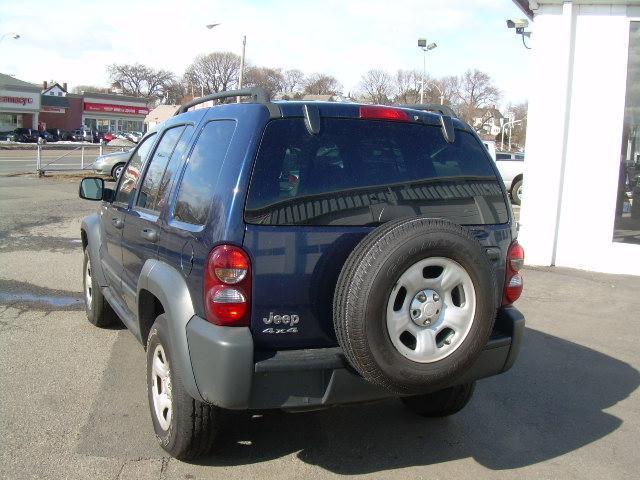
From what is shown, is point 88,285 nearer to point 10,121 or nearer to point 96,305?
point 96,305

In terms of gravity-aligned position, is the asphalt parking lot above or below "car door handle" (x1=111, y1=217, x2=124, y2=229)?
below

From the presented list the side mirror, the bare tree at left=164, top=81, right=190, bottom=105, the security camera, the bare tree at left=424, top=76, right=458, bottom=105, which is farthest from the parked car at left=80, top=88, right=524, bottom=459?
the bare tree at left=164, top=81, right=190, bottom=105

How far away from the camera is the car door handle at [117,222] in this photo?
4.51m

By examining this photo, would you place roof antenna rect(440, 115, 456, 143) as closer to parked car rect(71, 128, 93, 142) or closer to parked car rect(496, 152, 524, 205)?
parked car rect(496, 152, 524, 205)

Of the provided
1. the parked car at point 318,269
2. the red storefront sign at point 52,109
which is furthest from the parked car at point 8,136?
the parked car at point 318,269

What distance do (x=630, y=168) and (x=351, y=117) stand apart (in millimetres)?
7230

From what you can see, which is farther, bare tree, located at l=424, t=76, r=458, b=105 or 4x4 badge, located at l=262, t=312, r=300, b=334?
bare tree, located at l=424, t=76, r=458, b=105

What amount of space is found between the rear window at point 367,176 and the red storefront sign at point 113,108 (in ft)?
245

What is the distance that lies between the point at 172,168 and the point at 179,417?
4.80ft

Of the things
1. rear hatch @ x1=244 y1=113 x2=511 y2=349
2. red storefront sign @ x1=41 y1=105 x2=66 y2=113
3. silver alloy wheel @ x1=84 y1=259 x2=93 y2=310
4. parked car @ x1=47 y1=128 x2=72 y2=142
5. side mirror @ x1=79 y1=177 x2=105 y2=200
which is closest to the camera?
rear hatch @ x1=244 y1=113 x2=511 y2=349

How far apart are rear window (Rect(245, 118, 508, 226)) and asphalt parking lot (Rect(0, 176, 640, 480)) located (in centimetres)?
138

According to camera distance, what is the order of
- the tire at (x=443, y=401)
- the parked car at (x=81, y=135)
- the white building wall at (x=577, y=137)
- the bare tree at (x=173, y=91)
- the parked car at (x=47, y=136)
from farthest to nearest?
the bare tree at (x=173, y=91) < the parked car at (x=81, y=135) < the parked car at (x=47, y=136) < the white building wall at (x=577, y=137) < the tire at (x=443, y=401)

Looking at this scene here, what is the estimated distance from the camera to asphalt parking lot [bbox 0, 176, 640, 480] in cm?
348

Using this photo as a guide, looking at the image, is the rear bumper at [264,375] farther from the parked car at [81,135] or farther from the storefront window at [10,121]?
the storefront window at [10,121]
